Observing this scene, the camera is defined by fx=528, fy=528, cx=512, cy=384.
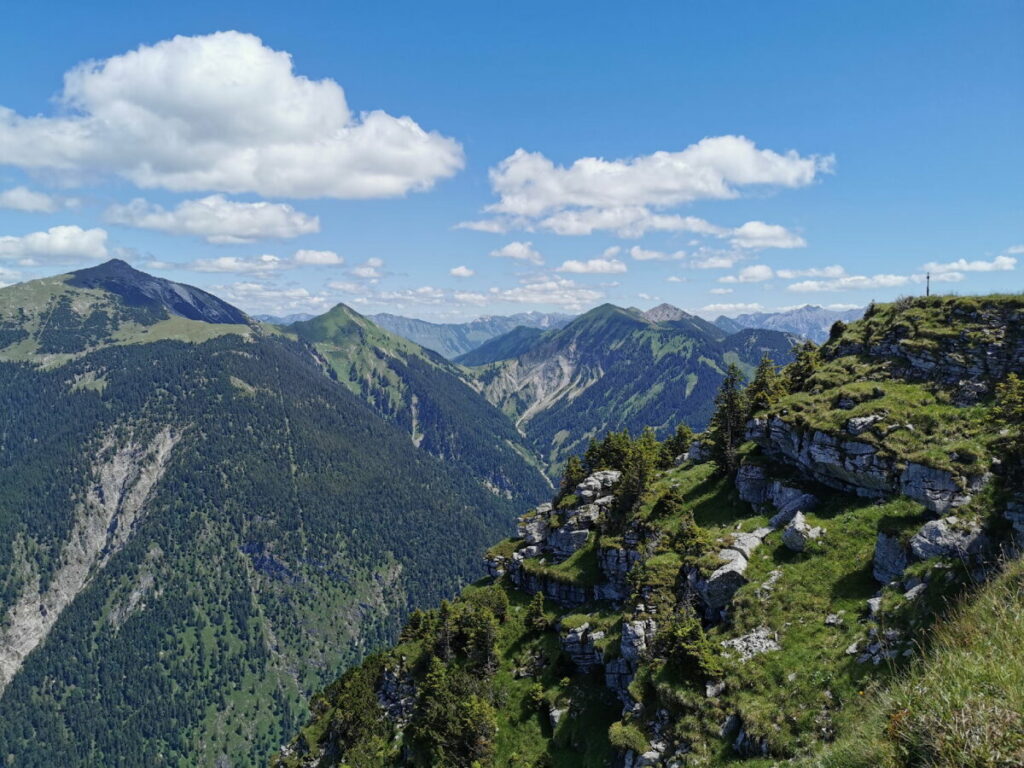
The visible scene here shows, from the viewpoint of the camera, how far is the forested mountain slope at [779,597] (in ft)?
85.1

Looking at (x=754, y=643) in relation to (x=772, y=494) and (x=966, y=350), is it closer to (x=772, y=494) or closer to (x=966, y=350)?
(x=772, y=494)

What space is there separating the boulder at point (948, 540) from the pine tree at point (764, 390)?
30.3 metres

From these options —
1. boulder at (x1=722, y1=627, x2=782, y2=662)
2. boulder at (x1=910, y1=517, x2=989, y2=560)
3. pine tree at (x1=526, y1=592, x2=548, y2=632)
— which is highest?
boulder at (x1=910, y1=517, x2=989, y2=560)

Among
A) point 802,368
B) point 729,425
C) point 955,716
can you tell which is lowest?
point 729,425

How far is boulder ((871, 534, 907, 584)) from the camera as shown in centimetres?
4212

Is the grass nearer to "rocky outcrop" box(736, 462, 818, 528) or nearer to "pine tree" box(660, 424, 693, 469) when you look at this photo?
"rocky outcrop" box(736, 462, 818, 528)

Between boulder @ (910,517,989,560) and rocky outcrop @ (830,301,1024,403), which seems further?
rocky outcrop @ (830,301,1024,403)

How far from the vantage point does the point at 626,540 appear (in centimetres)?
7175

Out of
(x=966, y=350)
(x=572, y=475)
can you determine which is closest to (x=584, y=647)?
(x=572, y=475)

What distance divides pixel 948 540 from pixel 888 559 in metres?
4.56

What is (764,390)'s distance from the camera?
77.8 m

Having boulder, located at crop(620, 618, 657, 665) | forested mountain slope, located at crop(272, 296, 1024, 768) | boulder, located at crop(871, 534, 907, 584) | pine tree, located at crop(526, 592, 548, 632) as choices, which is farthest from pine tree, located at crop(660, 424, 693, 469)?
boulder, located at crop(871, 534, 907, 584)

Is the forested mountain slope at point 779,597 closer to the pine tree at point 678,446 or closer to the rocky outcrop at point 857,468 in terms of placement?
the rocky outcrop at point 857,468

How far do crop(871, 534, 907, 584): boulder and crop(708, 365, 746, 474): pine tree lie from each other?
91.8 feet
